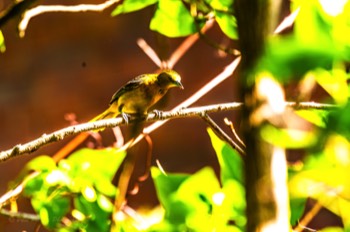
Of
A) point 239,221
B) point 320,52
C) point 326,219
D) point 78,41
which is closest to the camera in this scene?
point 320,52

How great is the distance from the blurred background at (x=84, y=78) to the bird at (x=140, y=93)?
0.25 meters

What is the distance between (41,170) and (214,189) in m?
0.24

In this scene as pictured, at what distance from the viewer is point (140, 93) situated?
1.70 metres

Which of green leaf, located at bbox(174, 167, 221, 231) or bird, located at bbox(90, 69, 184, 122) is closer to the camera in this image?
green leaf, located at bbox(174, 167, 221, 231)

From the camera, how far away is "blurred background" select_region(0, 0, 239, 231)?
78.5 inches

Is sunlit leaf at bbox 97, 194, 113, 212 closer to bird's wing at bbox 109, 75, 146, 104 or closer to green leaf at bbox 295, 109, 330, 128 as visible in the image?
green leaf at bbox 295, 109, 330, 128

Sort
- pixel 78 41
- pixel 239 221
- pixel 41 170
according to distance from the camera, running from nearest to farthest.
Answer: pixel 239 221, pixel 41 170, pixel 78 41

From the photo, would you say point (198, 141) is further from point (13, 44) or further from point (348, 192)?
point (348, 192)

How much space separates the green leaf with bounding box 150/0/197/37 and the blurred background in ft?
4.02

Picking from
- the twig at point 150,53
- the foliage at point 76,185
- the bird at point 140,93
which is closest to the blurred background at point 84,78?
the twig at point 150,53

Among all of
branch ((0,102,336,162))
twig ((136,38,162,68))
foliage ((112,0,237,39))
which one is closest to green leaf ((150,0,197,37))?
foliage ((112,0,237,39))

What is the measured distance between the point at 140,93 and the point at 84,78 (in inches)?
16.4

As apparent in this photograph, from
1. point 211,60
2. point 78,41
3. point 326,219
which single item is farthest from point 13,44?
point 326,219

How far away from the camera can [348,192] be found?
315mm
